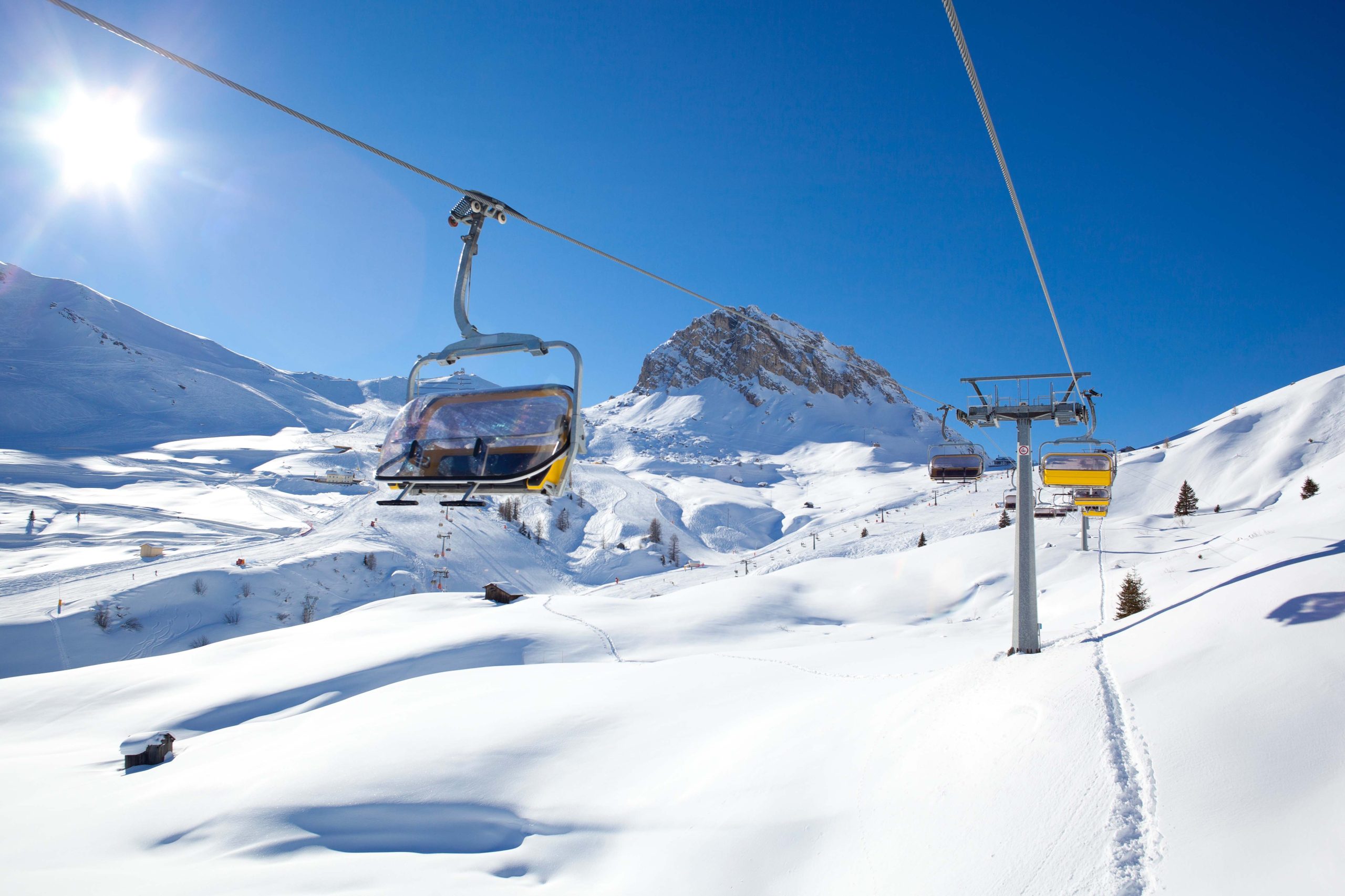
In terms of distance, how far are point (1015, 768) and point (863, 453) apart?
10677cm

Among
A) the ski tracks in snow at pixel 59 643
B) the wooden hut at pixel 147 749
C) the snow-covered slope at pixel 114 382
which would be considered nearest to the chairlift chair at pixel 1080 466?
the wooden hut at pixel 147 749

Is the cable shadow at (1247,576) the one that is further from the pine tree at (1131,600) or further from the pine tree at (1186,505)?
the pine tree at (1186,505)

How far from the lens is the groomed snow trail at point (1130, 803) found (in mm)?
3777

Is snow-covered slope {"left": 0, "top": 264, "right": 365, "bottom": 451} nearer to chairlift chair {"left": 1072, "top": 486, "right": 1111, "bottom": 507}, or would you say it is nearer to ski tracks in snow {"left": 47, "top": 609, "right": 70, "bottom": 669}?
ski tracks in snow {"left": 47, "top": 609, "right": 70, "bottom": 669}

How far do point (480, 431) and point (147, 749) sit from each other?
1311cm

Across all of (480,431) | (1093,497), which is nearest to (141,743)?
(480,431)

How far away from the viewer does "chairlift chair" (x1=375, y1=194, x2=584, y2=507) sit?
502 centimetres

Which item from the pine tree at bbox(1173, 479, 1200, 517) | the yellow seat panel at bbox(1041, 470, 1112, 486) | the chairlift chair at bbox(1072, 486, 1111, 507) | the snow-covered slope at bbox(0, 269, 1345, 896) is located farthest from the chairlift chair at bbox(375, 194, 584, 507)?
the pine tree at bbox(1173, 479, 1200, 517)

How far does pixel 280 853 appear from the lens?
7117 millimetres

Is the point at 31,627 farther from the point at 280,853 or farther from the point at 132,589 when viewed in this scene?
the point at 280,853

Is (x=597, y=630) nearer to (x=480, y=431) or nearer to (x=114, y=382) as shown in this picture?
(x=480, y=431)

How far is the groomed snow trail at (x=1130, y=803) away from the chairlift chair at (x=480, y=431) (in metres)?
4.60

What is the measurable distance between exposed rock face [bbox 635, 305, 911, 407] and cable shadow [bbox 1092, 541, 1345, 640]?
479 ft

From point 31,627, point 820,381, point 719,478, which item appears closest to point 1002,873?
point 31,627
